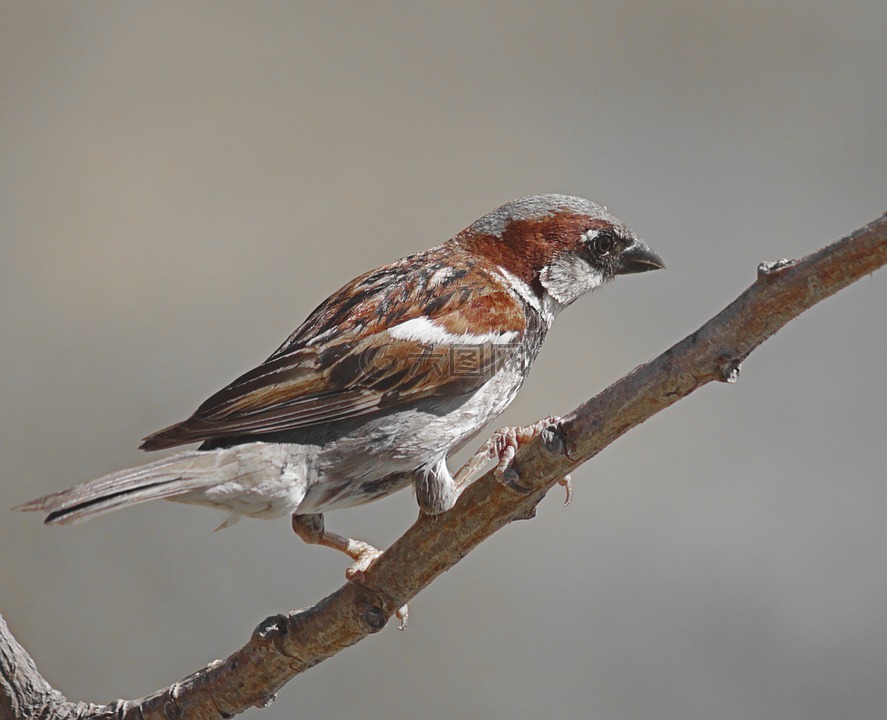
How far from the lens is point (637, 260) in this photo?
2.99 m

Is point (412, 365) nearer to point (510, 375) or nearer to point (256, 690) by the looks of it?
point (510, 375)

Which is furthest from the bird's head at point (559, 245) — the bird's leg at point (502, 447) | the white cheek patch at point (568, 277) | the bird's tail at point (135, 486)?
the bird's tail at point (135, 486)

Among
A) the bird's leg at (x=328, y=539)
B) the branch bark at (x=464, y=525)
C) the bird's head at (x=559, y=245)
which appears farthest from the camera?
the bird's head at (x=559, y=245)

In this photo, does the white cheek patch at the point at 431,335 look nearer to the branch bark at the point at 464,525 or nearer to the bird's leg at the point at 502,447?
the bird's leg at the point at 502,447

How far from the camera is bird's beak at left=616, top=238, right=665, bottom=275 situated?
9.78 ft

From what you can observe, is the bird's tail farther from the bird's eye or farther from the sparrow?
the bird's eye

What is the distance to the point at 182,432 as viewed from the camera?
91.1 inches

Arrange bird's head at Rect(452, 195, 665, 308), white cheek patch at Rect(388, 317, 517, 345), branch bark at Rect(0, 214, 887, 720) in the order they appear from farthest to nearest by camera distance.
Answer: bird's head at Rect(452, 195, 665, 308) < white cheek patch at Rect(388, 317, 517, 345) < branch bark at Rect(0, 214, 887, 720)

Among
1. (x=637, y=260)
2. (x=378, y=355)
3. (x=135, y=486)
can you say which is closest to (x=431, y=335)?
(x=378, y=355)

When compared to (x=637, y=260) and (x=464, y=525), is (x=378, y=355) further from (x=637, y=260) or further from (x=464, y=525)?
(x=637, y=260)

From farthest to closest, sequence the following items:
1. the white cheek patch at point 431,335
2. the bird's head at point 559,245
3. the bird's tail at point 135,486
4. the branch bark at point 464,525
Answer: the bird's head at point 559,245 → the white cheek patch at point 431,335 → the bird's tail at point 135,486 → the branch bark at point 464,525

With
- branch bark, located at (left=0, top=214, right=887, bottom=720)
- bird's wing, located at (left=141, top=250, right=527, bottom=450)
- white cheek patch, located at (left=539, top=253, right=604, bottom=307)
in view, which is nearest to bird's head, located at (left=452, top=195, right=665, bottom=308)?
white cheek patch, located at (left=539, top=253, right=604, bottom=307)

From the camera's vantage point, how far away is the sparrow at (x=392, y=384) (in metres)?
2.41

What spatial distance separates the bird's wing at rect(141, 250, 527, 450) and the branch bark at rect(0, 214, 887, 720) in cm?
38
